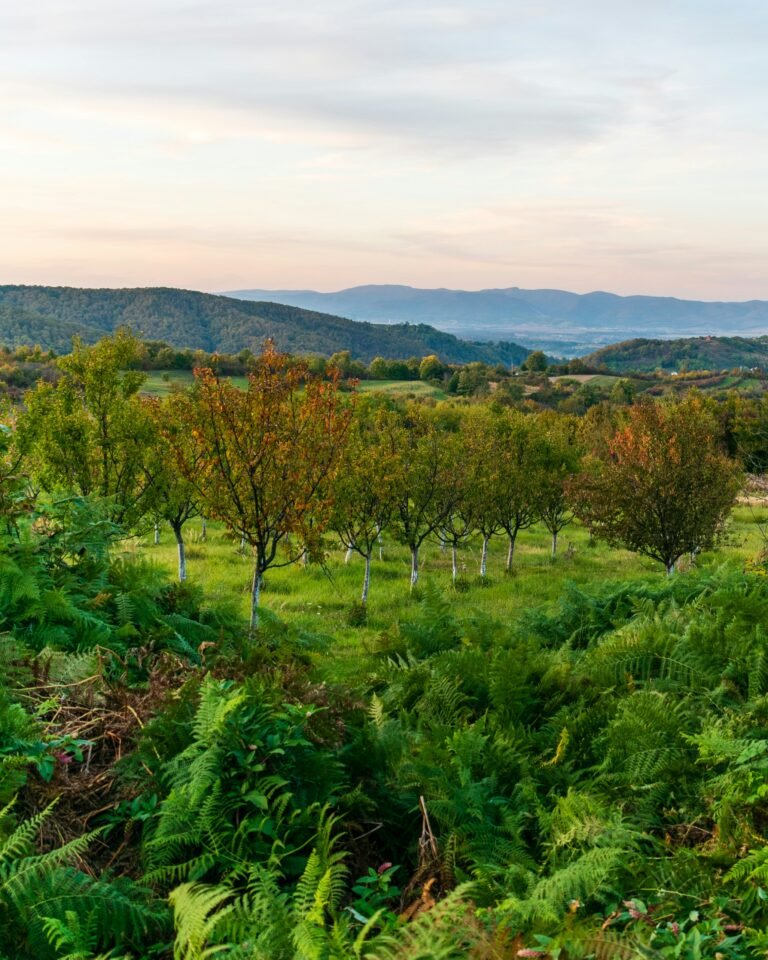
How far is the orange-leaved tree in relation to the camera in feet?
45.5

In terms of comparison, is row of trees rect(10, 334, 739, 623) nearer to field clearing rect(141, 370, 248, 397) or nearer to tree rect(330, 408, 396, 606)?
tree rect(330, 408, 396, 606)

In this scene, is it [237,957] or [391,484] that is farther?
[391,484]

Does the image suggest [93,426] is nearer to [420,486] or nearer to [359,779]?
[420,486]

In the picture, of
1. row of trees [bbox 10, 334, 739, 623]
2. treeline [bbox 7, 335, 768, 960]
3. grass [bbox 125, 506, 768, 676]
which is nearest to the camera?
treeline [bbox 7, 335, 768, 960]

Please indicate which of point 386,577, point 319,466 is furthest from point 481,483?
point 319,466

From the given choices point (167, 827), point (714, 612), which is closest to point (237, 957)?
point (167, 827)

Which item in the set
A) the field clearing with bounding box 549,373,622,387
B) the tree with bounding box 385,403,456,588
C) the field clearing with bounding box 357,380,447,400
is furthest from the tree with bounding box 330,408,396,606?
the field clearing with bounding box 549,373,622,387

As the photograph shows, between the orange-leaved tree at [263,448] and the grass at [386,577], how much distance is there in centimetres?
182

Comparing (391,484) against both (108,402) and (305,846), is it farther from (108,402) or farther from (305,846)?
(305,846)

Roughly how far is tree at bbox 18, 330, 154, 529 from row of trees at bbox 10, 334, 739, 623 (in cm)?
4

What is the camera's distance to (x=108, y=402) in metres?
19.4

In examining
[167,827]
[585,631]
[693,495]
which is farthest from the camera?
[693,495]

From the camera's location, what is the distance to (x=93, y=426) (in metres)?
19.1

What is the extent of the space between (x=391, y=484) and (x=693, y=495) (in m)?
9.51
